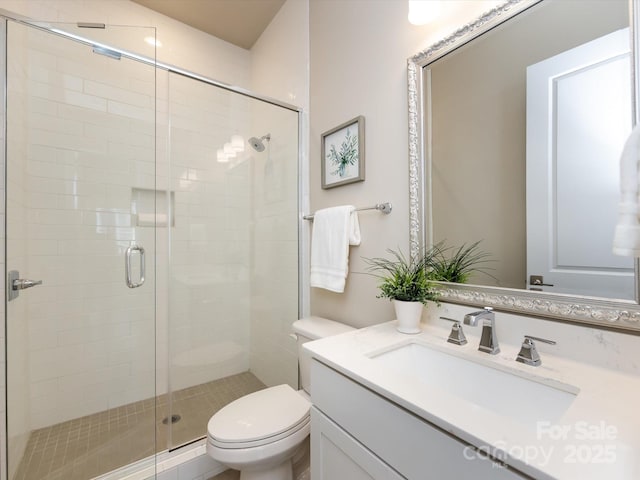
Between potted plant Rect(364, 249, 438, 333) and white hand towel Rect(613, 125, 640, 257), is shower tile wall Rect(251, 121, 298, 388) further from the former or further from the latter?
white hand towel Rect(613, 125, 640, 257)

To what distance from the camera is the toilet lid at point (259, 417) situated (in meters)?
1.08

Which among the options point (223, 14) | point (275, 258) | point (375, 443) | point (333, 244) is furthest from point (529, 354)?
point (223, 14)

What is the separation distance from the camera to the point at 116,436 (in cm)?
148

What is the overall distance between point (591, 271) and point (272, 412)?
1183 millimetres

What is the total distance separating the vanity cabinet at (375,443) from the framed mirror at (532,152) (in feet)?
1.70

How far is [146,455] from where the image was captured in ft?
4.55

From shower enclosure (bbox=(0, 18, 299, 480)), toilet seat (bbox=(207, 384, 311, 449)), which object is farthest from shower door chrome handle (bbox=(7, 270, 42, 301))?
toilet seat (bbox=(207, 384, 311, 449))

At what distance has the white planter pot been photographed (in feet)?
3.34

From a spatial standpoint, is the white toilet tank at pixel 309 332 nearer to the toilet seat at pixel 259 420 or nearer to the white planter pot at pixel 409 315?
the toilet seat at pixel 259 420

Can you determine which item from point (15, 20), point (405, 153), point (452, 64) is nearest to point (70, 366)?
point (15, 20)

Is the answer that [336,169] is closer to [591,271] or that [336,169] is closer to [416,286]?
[416,286]

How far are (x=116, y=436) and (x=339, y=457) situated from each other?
4.45 ft

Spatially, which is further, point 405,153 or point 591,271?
point 405,153

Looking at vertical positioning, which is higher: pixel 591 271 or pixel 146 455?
pixel 591 271
